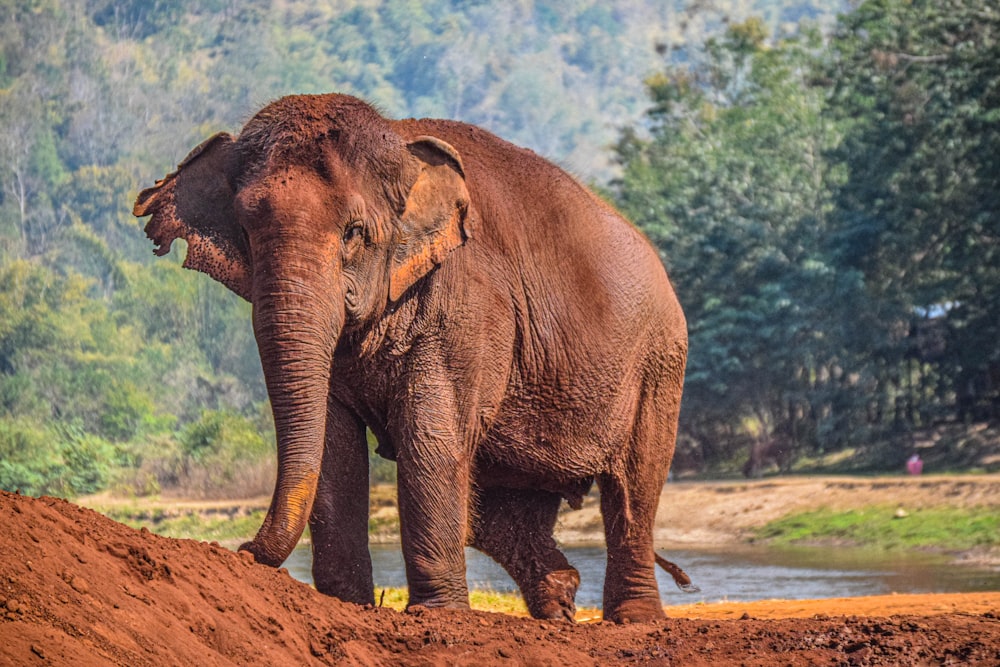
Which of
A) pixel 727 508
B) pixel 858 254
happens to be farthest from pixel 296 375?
pixel 858 254

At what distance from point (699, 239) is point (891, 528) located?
701 inches

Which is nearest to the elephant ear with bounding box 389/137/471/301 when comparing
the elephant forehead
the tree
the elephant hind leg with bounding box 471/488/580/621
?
the elephant forehead

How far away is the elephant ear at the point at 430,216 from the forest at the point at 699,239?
109 centimetres

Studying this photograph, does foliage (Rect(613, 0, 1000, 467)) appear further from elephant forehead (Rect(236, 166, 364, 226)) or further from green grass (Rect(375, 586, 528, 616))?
elephant forehead (Rect(236, 166, 364, 226))

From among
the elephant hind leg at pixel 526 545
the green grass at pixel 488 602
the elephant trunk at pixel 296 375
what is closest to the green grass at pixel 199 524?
the green grass at pixel 488 602

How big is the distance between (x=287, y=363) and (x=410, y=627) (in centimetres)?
129

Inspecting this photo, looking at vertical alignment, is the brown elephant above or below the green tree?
below

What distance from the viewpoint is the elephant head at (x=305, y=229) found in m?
7.20

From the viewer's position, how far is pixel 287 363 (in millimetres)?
7188

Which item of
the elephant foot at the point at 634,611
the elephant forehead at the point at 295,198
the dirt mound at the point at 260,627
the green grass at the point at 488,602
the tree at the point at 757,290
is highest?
the tree at the point at 757,290

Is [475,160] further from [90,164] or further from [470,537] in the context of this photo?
[90,164]

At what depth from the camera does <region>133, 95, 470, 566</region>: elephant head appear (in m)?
7.20

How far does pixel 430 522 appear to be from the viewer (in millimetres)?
7914

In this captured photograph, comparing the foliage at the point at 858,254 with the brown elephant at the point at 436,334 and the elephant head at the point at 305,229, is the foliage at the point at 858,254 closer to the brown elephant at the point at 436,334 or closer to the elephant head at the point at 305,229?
the brown elephant at the point at 436,334
